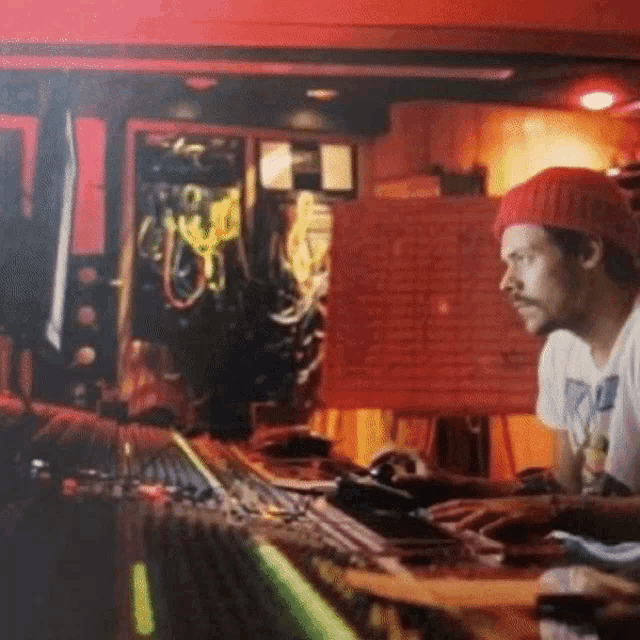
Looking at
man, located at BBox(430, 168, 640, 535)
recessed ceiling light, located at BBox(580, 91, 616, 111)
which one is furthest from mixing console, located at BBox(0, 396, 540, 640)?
recessed ceiling light, located at BBox(580, 91, 616, 111)

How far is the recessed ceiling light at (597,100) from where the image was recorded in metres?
1.89

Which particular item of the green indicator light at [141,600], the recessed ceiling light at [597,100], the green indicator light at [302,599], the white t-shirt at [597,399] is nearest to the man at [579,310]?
the white t-shirt at [597,399]

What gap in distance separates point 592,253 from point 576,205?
7cm

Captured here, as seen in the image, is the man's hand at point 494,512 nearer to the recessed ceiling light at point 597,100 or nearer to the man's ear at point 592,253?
the man's ear at point 592,253

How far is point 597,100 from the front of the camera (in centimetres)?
190

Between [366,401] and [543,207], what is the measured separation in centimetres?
38

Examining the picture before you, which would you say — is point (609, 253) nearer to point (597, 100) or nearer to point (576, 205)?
point (576, 205)

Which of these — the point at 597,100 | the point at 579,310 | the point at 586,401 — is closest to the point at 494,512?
the point at 586,401

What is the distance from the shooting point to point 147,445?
5.90 ft

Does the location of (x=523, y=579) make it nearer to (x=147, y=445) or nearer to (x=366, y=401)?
(x=366, y=401)

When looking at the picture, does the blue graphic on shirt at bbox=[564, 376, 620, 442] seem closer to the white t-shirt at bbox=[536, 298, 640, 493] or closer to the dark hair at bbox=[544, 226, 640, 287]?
the white t-shirt at bbox=[536, 298, 640, 493]

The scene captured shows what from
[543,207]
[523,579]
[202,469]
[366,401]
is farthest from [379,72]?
[523,579]

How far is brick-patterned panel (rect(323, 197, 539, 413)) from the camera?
1.83 meters

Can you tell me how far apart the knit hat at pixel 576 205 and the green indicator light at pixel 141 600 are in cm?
70
